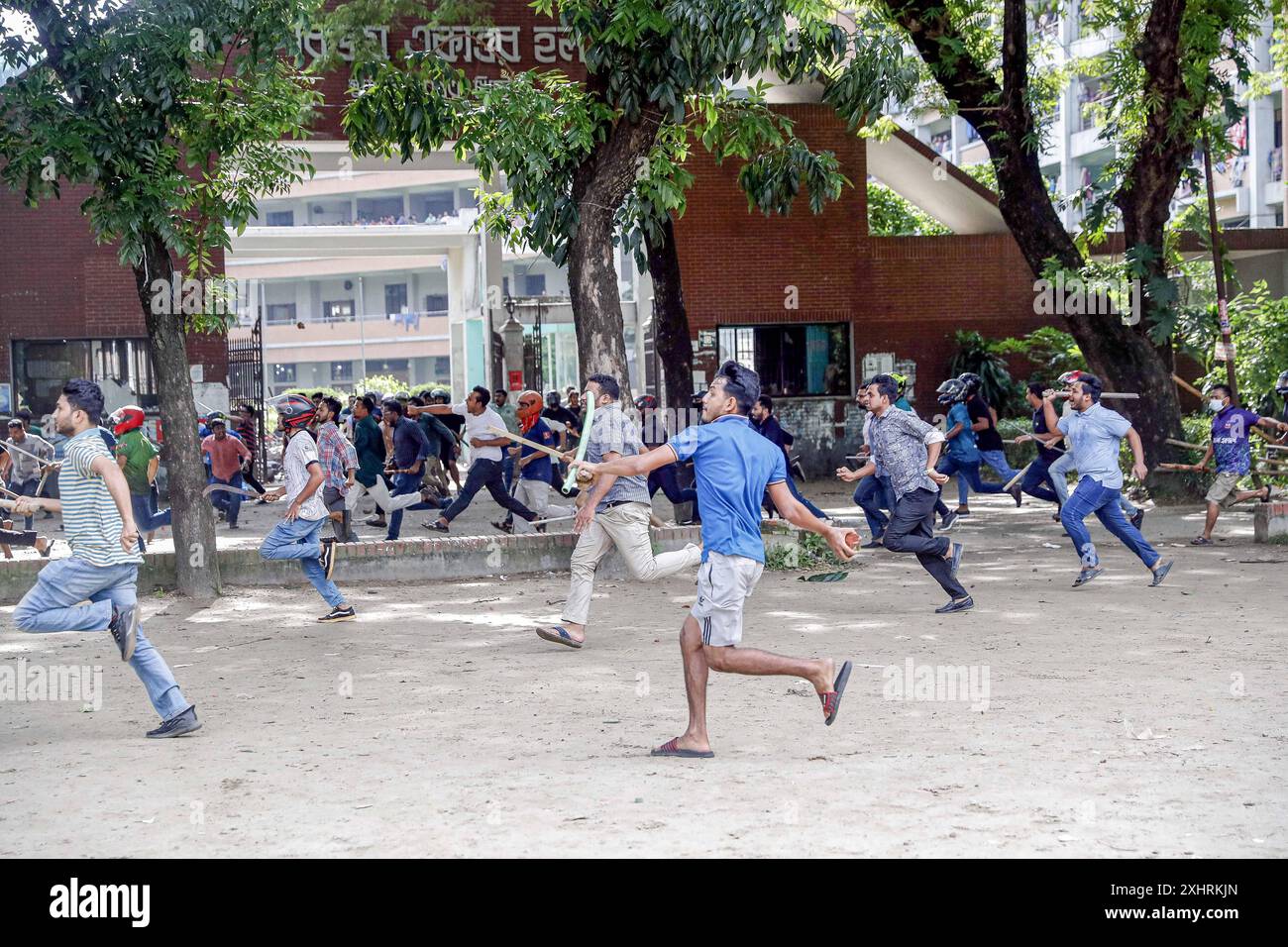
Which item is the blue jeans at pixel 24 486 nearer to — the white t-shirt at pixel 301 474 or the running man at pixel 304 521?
the running man at pixel 304 521

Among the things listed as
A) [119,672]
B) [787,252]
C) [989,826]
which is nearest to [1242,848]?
[989,826]

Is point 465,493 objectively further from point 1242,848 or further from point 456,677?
point 1242,848

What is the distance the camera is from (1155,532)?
50.6ft

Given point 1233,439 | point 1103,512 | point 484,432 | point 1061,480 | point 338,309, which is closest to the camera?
point 1103,512

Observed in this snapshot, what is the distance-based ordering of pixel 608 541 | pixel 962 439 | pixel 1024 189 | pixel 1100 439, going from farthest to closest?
pixel 1024 189 → pixel 962 439 → pixel 1100 439 → pixel 608 541

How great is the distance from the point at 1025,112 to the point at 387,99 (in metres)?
7.84

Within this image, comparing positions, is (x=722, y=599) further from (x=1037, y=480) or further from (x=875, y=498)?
(x=1037, y=480)

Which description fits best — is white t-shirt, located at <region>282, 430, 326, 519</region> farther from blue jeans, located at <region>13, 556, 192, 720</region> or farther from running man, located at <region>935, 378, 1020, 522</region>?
running man, located at <region>935, 378, 1020, 522</region>

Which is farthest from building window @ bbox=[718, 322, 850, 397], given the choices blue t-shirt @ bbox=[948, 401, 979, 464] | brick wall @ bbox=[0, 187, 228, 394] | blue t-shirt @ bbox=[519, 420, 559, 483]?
brick wall @ bbox=[0, 187, 228, 394]

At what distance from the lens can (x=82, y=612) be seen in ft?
23.2

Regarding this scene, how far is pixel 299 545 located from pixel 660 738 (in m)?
4.40

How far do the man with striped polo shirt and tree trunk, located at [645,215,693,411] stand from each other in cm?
1018

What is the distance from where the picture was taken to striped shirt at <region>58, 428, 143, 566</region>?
712 cm

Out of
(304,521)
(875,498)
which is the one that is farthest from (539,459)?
(304,521)
